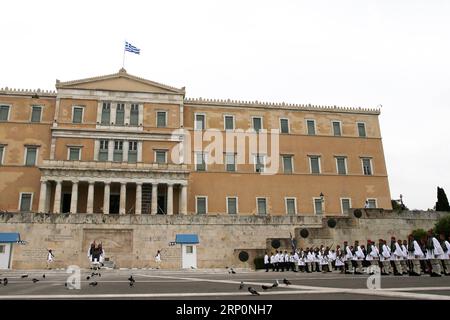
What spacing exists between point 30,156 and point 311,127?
28.9 m

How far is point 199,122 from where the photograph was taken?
139ft

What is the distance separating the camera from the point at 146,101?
40875 mm

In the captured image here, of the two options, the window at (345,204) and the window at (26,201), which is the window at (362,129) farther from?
the window at (26,201)

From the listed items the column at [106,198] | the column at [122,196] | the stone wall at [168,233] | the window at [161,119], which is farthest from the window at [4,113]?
the stone wall at [168,233]

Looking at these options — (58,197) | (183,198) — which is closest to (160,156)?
(183,198)

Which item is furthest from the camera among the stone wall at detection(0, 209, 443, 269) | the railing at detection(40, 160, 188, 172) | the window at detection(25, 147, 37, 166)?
the window at detection(25, 147, 37, 166)

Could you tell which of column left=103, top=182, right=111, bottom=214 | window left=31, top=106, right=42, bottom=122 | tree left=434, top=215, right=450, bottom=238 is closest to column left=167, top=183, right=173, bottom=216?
column left=103, top=182, right=111, bottom=214

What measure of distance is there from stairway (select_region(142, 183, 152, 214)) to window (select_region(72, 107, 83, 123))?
30.7 ft

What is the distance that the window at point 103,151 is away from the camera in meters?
38.2

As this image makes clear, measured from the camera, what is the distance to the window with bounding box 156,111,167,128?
40.7m

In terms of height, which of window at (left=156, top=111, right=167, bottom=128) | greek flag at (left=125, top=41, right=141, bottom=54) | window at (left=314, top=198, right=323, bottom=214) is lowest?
window at (left=314, top=198, right=323, bottom=214)

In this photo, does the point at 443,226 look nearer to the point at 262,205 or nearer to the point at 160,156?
the point at 262,205

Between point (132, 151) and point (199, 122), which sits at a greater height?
point (199, 122)

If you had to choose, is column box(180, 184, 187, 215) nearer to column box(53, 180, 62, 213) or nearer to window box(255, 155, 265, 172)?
window box(255, 155, 265, 172)
